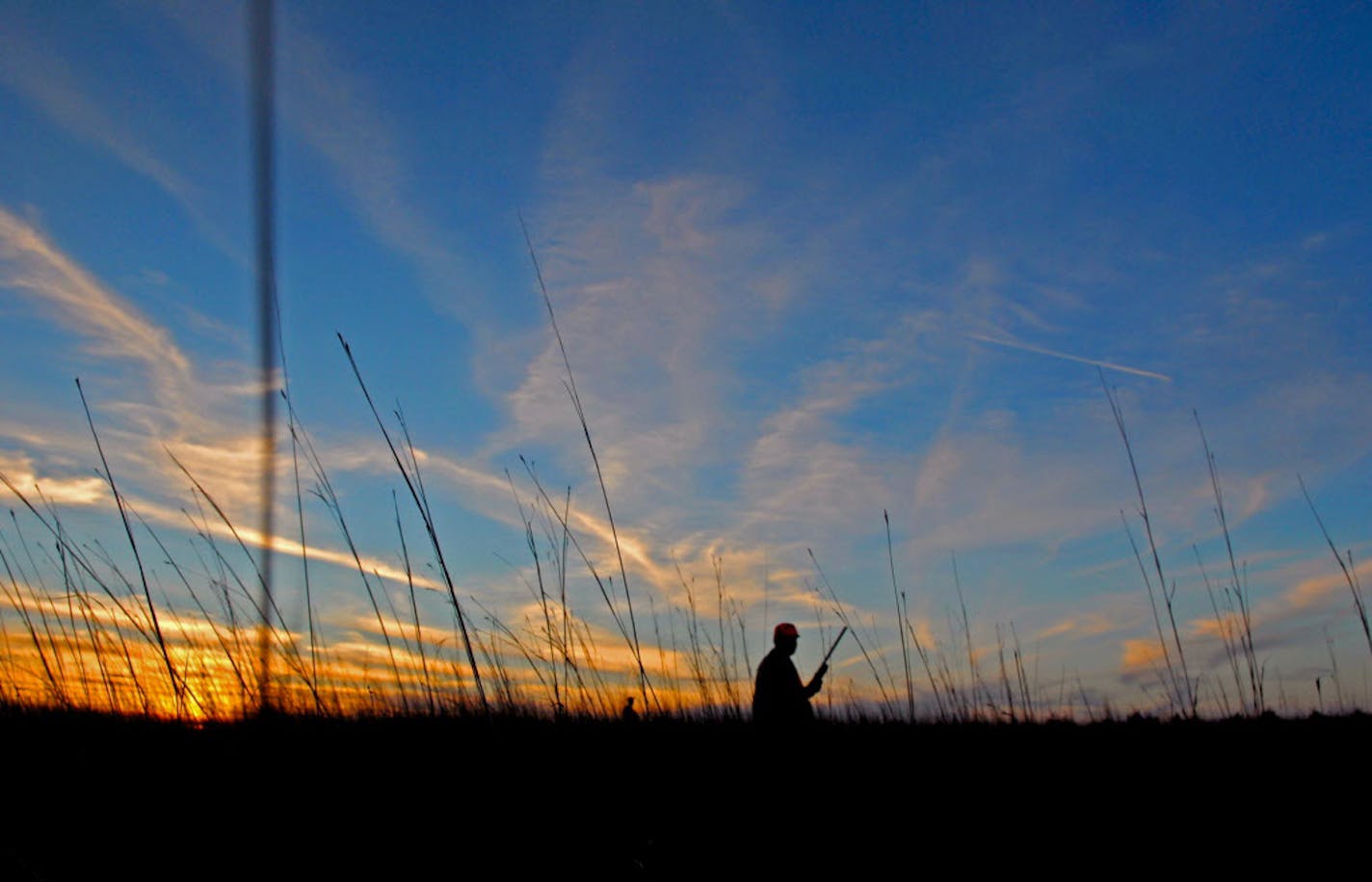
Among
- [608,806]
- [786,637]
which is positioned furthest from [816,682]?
[608,806]

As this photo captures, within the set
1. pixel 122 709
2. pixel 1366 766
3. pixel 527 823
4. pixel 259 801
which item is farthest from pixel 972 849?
pixel 122 709

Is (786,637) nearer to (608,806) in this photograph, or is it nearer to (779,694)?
(779,694)

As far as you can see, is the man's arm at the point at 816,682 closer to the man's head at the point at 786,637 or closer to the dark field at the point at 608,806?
the man's head at the point at 786,637

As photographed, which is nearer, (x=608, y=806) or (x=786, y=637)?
(x=608, y=806)

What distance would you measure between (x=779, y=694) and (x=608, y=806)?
9.23ft

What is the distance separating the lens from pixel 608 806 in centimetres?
290

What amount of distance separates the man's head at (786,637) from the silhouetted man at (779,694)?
59mm

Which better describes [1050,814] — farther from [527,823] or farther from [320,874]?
[320,874]

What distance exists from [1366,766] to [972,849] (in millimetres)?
2579

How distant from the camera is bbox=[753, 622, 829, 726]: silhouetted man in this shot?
5484 mm

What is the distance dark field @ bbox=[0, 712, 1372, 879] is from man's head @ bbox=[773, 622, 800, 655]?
1445mm

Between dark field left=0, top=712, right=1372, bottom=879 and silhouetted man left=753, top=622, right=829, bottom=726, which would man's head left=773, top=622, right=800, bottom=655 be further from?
dark field left=0, top=712, right=1372, bottom=879

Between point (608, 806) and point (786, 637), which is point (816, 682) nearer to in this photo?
point (786, 637)

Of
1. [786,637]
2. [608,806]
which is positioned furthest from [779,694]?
[608,806]
